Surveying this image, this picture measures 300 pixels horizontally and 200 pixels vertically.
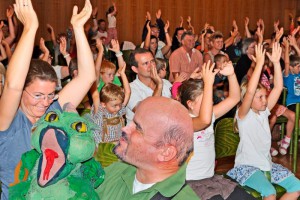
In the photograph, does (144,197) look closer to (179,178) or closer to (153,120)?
(179,178)

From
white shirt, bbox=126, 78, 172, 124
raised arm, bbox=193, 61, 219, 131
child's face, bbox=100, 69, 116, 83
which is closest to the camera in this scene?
raised arm, bbox=193, 61, 219, 131

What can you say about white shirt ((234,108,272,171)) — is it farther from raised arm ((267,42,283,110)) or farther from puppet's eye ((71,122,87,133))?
puppet's eye ((71,122,87,133))

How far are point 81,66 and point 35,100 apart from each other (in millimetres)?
320

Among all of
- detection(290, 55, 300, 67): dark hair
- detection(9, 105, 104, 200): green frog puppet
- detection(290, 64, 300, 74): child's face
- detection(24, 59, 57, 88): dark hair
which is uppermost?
detection(24, 59, 57, 88): dark hair

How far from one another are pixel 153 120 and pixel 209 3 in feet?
48.7

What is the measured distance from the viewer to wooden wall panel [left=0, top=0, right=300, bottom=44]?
45.6 feet

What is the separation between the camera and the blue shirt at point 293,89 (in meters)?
7.46

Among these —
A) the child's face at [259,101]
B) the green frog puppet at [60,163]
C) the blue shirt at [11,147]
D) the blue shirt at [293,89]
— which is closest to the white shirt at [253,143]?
the child's face at [259,101]

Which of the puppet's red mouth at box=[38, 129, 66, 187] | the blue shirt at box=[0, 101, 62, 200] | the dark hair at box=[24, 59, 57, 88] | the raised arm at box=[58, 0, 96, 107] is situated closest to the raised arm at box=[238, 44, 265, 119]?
the raised arm at box=[58, 0, 96, 107]

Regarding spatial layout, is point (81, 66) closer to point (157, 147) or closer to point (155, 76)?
point (157, 147)

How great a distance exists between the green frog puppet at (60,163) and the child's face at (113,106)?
2625 mm

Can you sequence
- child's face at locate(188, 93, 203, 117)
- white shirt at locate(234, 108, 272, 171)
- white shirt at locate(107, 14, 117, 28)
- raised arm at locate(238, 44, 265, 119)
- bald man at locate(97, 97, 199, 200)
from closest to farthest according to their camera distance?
bald man at locate(97, 97, 199, 200), child's face at locate(188, 93, 203, 117), raised arm at locate(238, 44, 265, 119), white shirt at locate(234, 108, 272, 171), white shirt at locate(107, 14, 117, 28)

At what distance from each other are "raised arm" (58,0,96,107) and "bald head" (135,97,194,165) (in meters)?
0.83

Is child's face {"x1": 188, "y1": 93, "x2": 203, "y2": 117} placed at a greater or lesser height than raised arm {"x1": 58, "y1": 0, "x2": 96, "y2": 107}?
lesser
